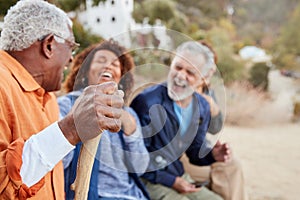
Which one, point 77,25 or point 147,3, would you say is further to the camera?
point 147,3

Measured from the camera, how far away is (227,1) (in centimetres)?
2223

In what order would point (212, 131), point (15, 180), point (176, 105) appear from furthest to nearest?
point (176, 105) < point (212, 131) < point (15, 180)

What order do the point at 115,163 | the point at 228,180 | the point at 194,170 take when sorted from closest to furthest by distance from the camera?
the point at 115,163
the point at 228,180
the point at 194,170

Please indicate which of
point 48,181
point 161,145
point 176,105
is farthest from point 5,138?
point 176,105

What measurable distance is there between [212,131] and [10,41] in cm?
94

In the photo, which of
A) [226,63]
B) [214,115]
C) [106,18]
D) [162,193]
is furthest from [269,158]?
[226,63]

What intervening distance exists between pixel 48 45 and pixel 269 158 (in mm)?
5157

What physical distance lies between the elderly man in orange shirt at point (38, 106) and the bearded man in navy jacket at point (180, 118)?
0.54 metres

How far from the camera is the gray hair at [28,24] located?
3.99 ft

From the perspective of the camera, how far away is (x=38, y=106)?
125 centimetres

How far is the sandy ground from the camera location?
4.27 meters

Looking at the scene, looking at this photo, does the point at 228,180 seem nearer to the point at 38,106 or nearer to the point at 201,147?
the point at 201,147

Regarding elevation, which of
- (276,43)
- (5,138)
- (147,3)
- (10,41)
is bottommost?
(5,138)

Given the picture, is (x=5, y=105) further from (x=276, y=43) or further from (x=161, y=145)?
(x=276, y=43)
